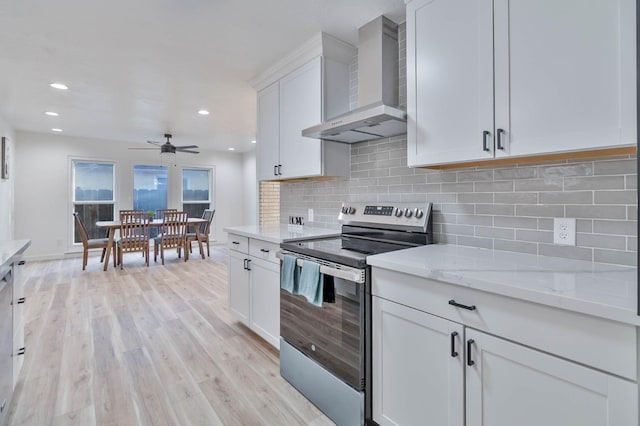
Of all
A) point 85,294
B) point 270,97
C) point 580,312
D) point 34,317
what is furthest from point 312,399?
point 85,294

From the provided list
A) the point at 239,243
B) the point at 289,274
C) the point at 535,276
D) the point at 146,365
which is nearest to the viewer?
the point at 535,276

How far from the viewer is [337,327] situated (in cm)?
166

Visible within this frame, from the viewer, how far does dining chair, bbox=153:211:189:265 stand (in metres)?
5.70

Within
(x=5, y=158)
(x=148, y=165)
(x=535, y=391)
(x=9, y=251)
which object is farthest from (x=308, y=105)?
(x=148, y=165)

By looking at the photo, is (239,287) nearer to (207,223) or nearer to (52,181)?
(207,223)

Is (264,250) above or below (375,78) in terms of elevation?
below

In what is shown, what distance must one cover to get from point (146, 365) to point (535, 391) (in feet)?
7.63

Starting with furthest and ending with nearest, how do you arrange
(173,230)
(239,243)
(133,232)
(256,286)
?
(173,230), (133,232), (239,243), (256,286)

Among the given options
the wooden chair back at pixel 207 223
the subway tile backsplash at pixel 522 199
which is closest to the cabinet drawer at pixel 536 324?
the subway tile backsplash at pixel 522 199

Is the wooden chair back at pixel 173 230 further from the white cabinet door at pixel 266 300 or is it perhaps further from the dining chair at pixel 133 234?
the white cabinet door at pixel 266 300

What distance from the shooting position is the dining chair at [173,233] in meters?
5.70

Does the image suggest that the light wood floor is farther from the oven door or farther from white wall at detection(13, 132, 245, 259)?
white wall at detection(13, 132, 245, 259)

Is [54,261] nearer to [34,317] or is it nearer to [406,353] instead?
[34,317]

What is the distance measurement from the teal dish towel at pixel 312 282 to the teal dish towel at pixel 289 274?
0.28 feet
